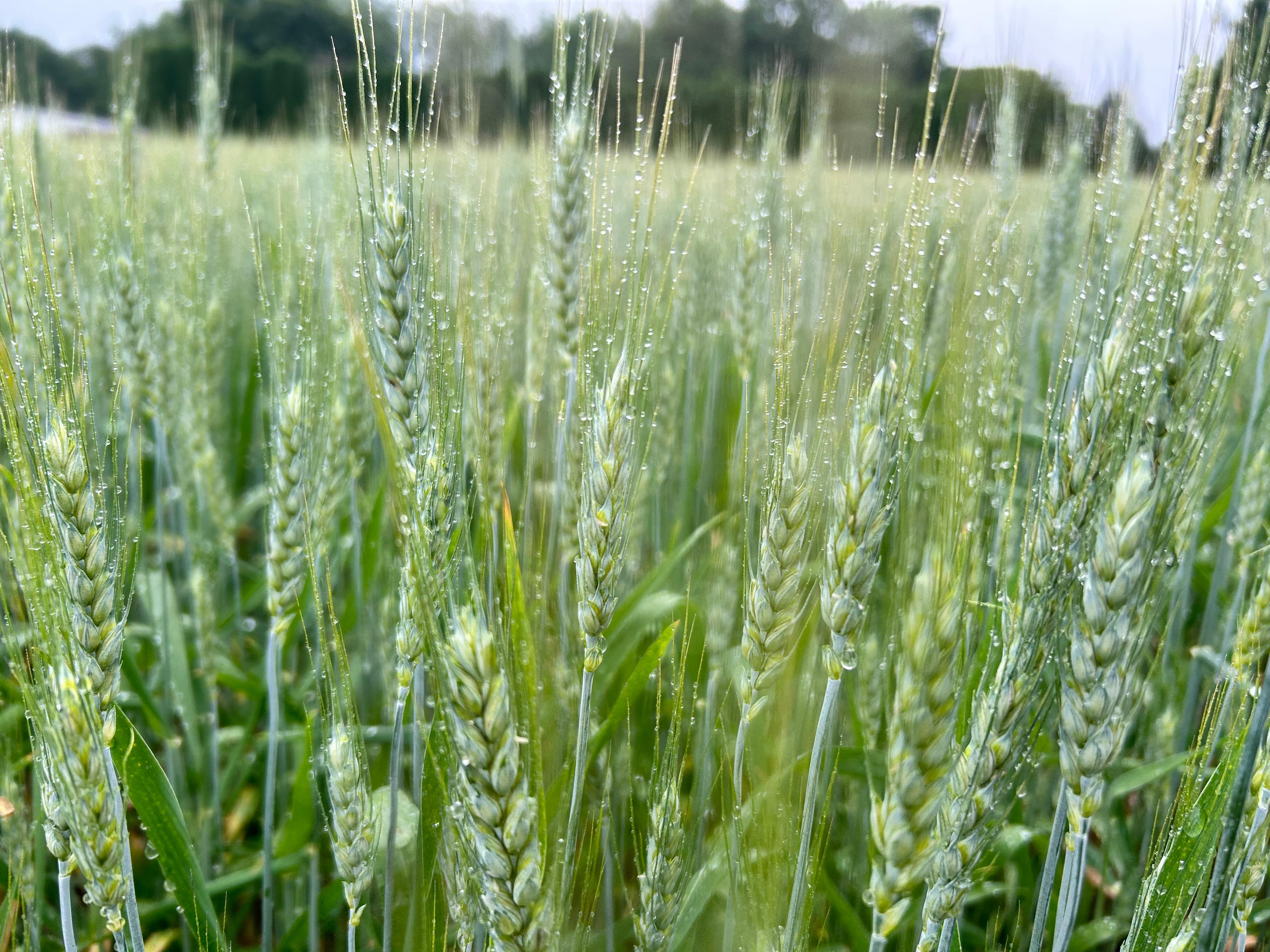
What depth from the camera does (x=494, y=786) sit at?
805 mm

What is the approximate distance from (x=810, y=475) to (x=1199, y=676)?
131cm

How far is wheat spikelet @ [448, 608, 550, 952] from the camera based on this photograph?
2.63ft

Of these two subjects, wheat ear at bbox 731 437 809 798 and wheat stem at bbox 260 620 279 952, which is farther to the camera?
wheat stem at bbox 260 620 279 952

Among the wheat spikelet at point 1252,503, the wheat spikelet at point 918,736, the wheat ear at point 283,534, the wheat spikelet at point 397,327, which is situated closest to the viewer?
the wheat spikelet at point 918,736

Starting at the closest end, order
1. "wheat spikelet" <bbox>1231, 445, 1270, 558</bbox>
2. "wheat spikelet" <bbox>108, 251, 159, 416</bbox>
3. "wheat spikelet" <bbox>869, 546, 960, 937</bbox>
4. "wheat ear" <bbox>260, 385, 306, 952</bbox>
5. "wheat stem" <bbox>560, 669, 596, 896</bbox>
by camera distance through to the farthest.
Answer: "wheat spikelet" <bbox>869, 546, 960, 937</bbox> → "wheat stem" <bbox>560, 669, 596, 896</bbox> → "wheat ear" <bbox>260, 385, 306, 952</bbox> → "wheat spikelet" <bbox>1231, 445, 1270, 558</bbox> → "wheat spikelet" <bbox>108, 251, 159, 416</bbox>

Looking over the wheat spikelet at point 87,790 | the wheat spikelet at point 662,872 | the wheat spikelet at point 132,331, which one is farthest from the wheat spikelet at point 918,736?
the wheat spikelet at point 132,331

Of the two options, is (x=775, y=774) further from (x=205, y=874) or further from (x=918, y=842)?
(x=205, y=874)

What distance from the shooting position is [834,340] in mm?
1022

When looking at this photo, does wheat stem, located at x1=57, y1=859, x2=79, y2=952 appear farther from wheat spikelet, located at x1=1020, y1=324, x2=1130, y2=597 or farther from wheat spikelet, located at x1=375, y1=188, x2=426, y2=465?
wheat spikelet, located at x1=1020, y1=324, x2=1130, y2=597

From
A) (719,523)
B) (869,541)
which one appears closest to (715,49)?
(719,523)

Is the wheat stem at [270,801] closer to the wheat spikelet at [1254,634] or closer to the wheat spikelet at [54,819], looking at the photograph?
the wheat spikelet at [54,819]

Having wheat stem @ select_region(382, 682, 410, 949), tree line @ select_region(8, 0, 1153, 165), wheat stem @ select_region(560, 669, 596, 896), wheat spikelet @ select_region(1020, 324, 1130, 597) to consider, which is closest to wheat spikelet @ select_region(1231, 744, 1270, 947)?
wheat spikelet @ select_region(1020, 324, 1130, 597)

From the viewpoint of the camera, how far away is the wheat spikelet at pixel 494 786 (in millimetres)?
802

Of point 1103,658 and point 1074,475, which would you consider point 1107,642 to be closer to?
point 1103,658
